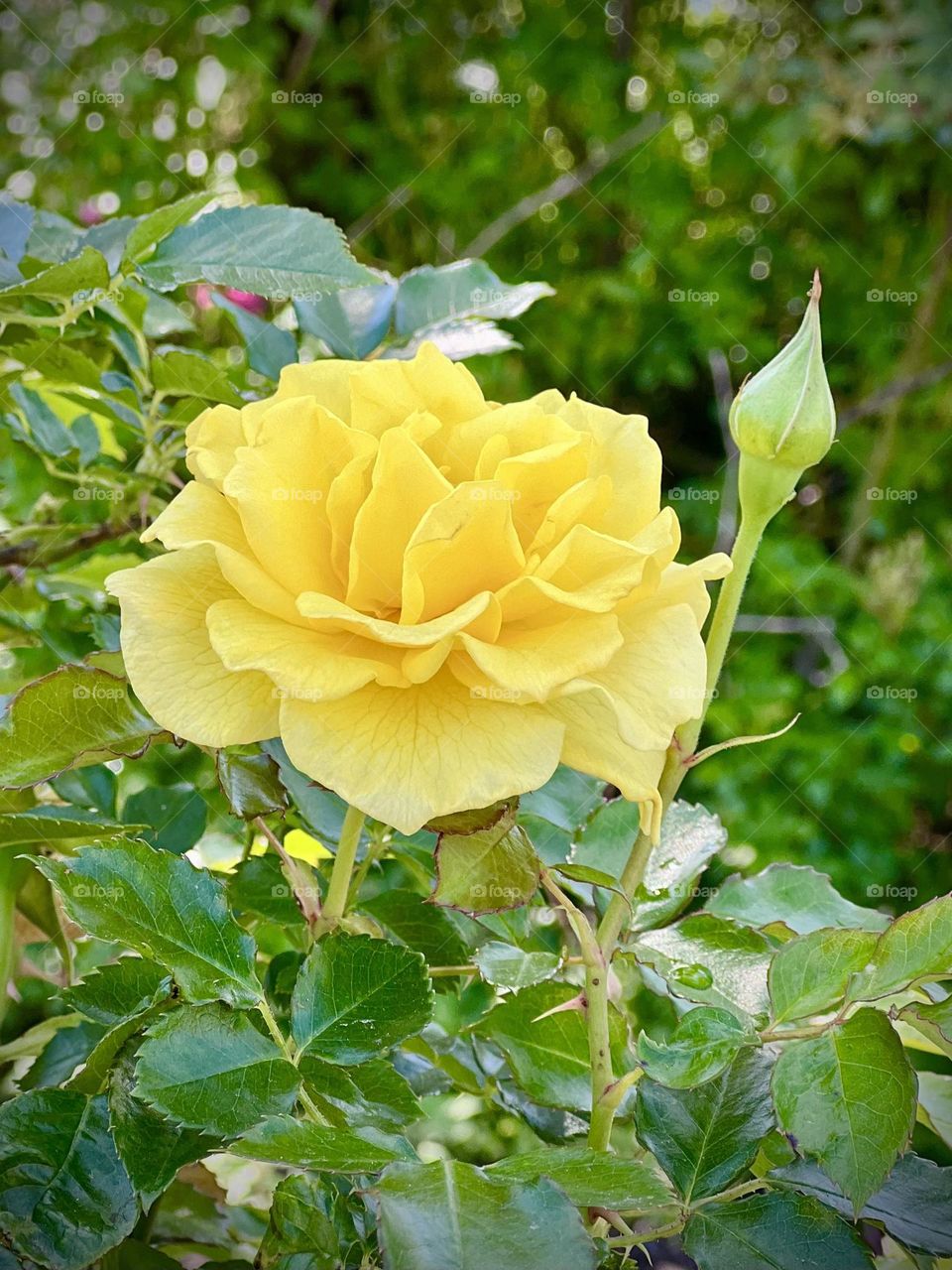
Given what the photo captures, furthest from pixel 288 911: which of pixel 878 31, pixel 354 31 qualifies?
pixel 354 31

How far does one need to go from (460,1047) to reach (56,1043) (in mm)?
132

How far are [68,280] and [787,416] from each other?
0.22 meters

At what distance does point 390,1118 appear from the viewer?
30 centimetres

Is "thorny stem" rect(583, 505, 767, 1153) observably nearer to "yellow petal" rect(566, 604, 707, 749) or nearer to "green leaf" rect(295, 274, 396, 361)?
"yellow petal" rect(566, 604, 707, 749)

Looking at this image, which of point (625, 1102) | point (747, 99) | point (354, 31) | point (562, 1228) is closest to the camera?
point (562, 1228)

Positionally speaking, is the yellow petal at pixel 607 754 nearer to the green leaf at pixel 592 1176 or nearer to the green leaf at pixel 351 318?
the green leaf at pixel 592 1176

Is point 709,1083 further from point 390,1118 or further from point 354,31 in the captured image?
point 354,31

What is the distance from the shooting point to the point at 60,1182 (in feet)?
0.96

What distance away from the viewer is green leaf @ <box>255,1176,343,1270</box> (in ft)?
0.87
